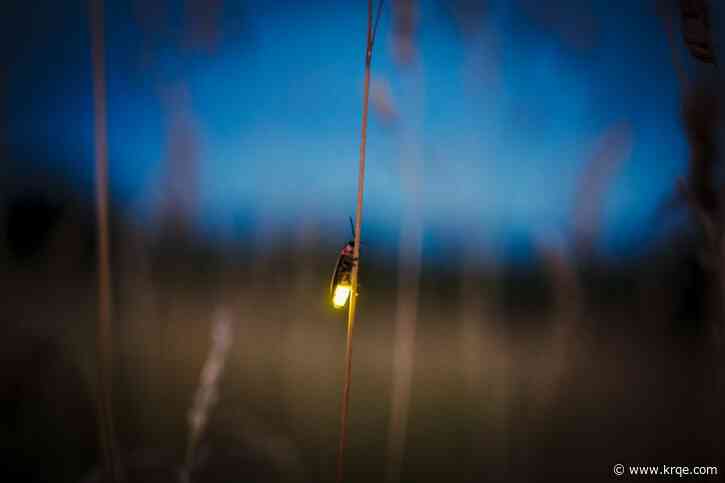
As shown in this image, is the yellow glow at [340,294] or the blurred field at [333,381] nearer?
the yellow glow at [340,294]

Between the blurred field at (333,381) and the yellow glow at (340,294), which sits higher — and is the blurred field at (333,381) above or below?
below

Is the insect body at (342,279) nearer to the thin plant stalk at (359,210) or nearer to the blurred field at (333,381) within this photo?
the thin plant stalk at (359,210)

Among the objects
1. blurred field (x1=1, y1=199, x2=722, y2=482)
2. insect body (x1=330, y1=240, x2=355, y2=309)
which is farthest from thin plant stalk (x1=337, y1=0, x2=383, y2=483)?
blurred field (x1=1, y1=199, x2=722, y2=482)

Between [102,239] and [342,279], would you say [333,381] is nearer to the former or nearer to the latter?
[342,279]

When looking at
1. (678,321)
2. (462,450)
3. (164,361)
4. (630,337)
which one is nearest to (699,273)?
(678,321)

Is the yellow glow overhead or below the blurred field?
overhead

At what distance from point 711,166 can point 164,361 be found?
225cm

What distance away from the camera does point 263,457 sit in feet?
5.60

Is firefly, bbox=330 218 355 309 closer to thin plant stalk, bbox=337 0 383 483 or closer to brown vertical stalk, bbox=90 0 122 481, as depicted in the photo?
thin plant stalk, bbox=337 0 383 483

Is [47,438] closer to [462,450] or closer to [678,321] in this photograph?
[462,450]

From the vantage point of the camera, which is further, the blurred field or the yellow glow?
the blurred field

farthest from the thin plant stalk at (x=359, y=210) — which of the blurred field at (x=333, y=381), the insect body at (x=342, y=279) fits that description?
the blurred field at (x=333, y=381)

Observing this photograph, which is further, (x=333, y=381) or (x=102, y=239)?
(x=333, y=381)

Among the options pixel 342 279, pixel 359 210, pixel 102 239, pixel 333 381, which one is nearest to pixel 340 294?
pixel 342 279
